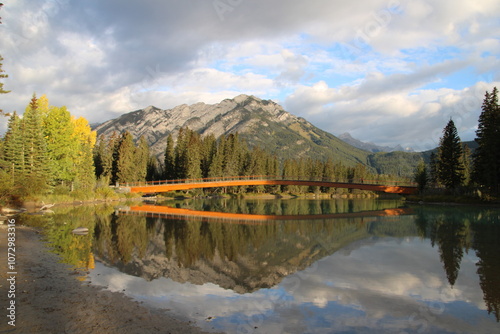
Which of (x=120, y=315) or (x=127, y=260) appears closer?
(x=120, y=315)

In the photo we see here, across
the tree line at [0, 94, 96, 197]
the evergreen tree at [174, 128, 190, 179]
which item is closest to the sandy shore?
the tree line at [0, 94, 96, 197]

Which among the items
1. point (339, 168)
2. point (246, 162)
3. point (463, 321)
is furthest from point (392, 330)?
point (339, 168)

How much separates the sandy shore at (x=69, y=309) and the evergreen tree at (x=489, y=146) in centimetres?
5853

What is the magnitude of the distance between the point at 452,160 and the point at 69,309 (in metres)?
70.1

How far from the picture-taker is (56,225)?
25578 mm

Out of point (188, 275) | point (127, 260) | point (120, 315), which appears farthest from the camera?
point (127, 260)

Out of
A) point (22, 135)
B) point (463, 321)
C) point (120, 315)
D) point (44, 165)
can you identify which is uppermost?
point (22, 135)

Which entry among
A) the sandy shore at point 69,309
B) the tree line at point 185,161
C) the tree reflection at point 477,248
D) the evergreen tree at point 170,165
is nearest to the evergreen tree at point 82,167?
the tree line at point 185,161

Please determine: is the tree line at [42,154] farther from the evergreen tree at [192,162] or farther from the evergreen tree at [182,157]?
the evergreen tree at [182,157]

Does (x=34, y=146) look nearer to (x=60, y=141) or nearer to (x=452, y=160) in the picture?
(x=60, y=141)

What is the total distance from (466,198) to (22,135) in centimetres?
6818

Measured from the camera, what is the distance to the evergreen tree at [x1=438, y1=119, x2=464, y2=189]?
6306 cm

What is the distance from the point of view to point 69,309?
8664 millimetres

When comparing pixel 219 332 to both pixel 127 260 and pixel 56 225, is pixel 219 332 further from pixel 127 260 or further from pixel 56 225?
pixel 56 225
